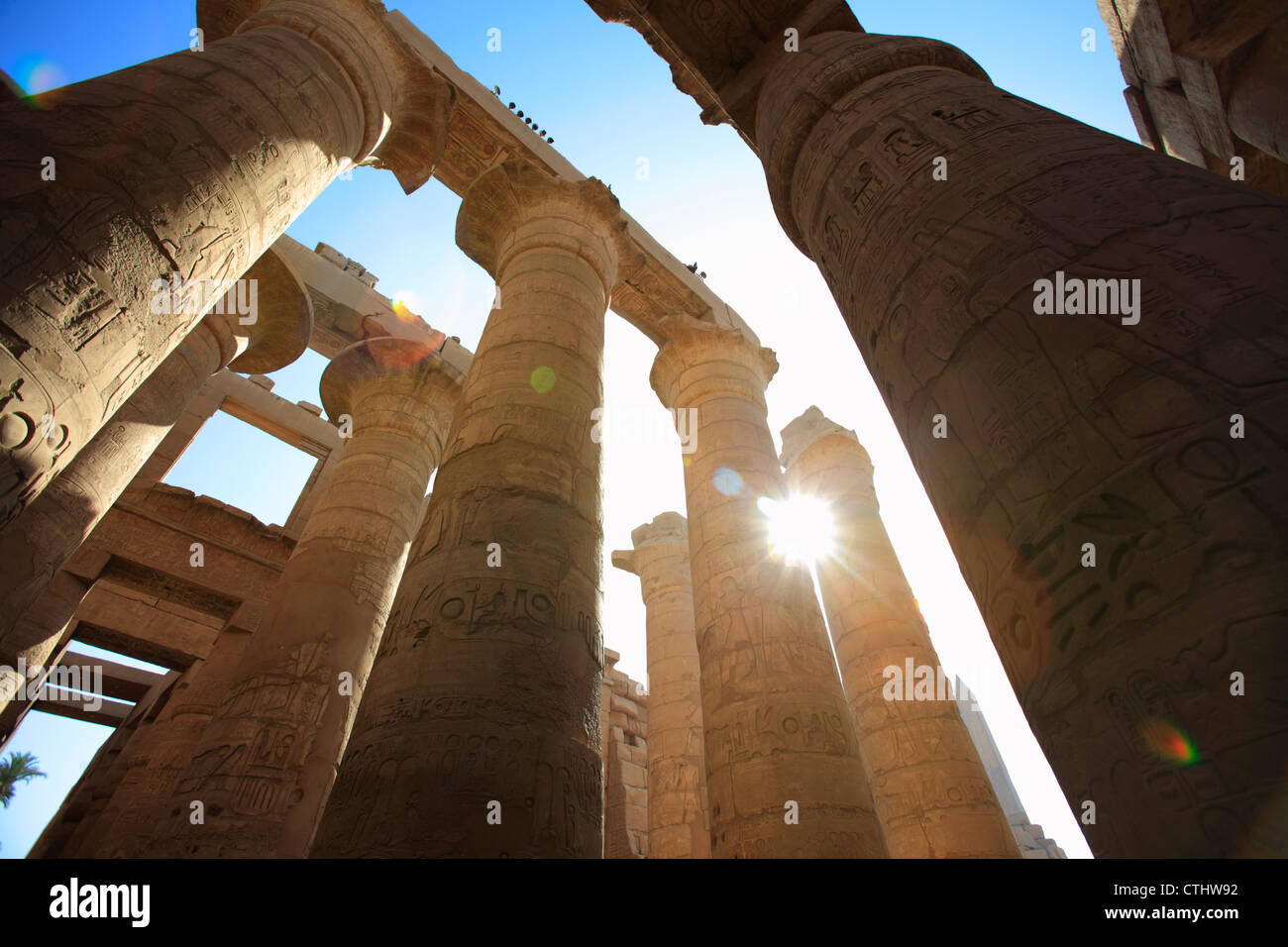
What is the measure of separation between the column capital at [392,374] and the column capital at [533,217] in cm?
219

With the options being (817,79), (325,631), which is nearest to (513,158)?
(817,79)

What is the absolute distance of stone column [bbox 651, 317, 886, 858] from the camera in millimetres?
4945

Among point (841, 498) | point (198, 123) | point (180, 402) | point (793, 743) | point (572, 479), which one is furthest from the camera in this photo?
point (841, 498)

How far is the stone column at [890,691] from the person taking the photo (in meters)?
6.70

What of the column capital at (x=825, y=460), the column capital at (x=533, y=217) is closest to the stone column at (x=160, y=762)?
the column capital at (x=533, y=217)

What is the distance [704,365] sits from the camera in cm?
943

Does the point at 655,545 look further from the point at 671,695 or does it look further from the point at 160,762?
the point at 160,762

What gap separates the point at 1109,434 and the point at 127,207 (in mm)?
3783

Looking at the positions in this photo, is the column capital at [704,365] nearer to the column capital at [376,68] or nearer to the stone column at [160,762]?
the column capital at [376,68]

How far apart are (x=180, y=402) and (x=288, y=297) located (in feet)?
5.78

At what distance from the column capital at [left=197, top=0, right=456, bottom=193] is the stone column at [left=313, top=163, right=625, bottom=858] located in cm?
215

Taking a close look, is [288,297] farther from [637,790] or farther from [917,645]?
[637,790]

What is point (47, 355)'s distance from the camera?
2.40 m

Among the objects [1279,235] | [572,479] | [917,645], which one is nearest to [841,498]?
[917,645]
